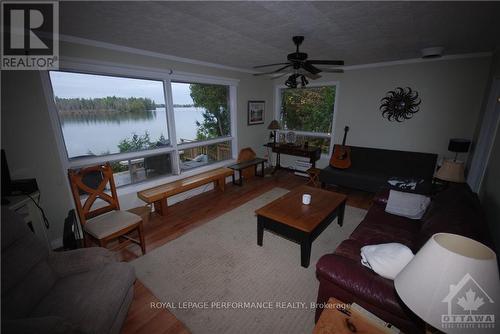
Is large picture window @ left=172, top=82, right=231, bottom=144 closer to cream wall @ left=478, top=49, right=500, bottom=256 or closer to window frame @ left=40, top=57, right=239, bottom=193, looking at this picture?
window frame @ left=40, top=57, right=239, bottom=193

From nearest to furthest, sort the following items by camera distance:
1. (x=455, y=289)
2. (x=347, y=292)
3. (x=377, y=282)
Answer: (x=455, y=289) → (x=377, y=282) → (x=347, y=292)

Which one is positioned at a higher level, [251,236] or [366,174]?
[366,174]

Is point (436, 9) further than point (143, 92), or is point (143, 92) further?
point (143, 92)

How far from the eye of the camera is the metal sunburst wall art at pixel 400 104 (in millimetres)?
3922

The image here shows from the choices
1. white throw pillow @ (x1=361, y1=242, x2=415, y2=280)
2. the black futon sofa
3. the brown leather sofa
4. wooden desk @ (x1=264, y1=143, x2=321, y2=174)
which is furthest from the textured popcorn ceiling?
wooden desk @ (x1=264, y1=143, x2=321, y2=174)

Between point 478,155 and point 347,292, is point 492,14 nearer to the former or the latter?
point 478,155

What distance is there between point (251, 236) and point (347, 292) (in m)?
1.57

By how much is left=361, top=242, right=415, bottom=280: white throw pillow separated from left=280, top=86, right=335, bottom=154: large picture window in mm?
3890

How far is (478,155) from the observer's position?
3029 mm

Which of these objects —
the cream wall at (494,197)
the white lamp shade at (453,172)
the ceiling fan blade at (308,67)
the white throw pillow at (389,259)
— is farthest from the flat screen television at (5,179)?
the white lamp shade at (453,172)

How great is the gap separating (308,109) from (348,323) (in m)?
4.77

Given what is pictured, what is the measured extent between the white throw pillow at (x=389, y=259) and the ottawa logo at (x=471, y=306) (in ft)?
2.11

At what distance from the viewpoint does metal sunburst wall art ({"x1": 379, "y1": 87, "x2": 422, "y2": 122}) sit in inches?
154

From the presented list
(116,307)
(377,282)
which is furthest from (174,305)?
(377,282)
